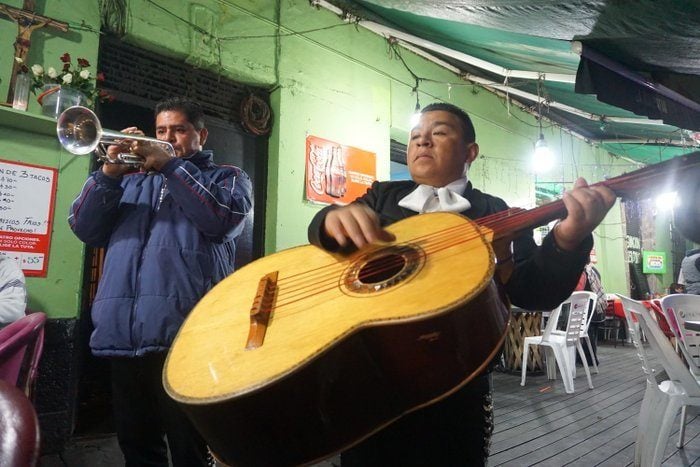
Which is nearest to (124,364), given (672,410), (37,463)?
(37,463)

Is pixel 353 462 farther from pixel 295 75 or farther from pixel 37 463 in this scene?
pixel 295 75

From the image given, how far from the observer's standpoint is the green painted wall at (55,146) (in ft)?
11.3

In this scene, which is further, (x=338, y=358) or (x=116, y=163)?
(x=116, y=163)

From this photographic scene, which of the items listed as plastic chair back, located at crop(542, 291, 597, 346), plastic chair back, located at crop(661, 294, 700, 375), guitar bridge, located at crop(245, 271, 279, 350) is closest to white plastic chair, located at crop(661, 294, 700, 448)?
plastic chair back, located at crop(661, 294, 700, 375)

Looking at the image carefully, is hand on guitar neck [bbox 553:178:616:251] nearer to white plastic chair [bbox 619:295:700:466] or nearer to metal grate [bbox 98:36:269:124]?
white plastic chair [bbox 619:295:700:466]

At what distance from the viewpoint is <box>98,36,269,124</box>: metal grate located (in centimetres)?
411

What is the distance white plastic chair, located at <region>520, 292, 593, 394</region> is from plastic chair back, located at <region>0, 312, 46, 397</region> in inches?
210

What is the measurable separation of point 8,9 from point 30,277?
7.22 feet

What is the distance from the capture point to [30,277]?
11.4ft

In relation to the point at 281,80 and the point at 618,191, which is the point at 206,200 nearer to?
the point at 618,191

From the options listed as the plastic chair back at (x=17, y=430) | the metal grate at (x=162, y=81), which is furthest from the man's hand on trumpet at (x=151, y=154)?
the metal grate at (x=162, y=81)

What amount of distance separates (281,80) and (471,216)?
435 cm

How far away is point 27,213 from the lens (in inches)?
138

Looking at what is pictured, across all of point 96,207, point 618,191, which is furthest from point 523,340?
point 96,207
